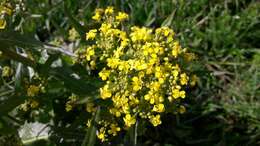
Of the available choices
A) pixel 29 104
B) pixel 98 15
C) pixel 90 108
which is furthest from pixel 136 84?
pixel 29 104

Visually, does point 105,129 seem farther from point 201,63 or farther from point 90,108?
point 201,63

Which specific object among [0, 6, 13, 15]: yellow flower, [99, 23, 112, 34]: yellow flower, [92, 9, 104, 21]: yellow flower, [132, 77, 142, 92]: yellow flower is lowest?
[132, 77, 142, 92]: yellow flower

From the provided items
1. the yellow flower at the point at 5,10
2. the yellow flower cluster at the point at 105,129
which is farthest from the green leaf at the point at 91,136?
the yellow flower at the point at 5,10

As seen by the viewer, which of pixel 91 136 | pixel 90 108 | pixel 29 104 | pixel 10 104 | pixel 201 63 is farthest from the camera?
pixel 201 63

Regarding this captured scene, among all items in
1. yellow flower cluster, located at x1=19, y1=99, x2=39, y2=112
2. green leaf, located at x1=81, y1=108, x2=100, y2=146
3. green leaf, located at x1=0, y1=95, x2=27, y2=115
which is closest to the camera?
green leaf, located at x1=81, y1=108, x2=100, y2=146

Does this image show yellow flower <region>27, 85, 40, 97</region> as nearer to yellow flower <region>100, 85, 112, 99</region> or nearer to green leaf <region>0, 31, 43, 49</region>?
green leaf <region>0, 31, 43, 49</region>

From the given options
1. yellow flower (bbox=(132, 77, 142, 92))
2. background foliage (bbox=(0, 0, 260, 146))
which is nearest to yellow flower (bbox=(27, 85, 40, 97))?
background foliage (bbox=(0, 0, 260, 146))

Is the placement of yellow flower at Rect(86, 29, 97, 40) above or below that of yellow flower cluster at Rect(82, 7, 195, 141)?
above

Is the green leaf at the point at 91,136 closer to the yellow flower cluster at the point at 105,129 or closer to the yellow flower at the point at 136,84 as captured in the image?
the yellow flower cluster at the point at 105,129

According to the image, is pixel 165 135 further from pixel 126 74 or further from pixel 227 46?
pixel 126 74
